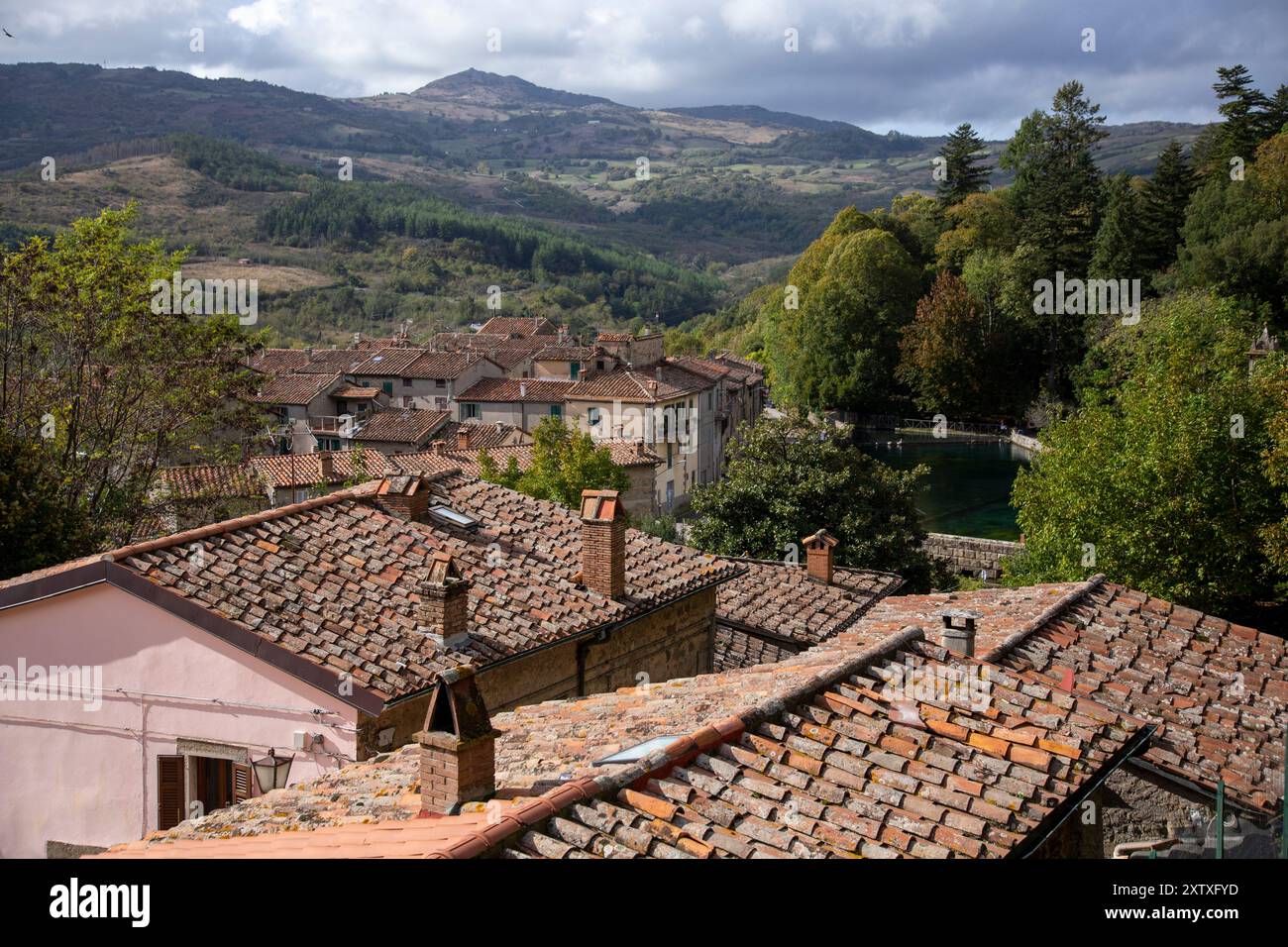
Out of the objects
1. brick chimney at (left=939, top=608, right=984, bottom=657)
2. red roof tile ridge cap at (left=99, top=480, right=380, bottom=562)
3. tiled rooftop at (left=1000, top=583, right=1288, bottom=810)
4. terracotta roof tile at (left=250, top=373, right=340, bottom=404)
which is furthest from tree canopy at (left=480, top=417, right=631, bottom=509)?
terracotta roof tile at (left=250, top=373, right=340, bottom=404)

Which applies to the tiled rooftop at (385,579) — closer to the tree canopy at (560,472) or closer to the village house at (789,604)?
the village house at (789,604)

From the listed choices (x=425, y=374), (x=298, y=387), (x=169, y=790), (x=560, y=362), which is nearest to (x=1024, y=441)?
(x=560, y=362)

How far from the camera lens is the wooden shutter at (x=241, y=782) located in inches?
422

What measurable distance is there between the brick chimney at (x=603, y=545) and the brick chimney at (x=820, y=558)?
829 cm

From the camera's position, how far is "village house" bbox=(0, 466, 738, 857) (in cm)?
1055

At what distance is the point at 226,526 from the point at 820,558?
1207 cm

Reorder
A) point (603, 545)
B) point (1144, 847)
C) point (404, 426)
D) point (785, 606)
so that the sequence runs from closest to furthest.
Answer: point (1144, 847)
point (603, 545)
point (785, 606)
point (404, 426)

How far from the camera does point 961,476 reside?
5641cm

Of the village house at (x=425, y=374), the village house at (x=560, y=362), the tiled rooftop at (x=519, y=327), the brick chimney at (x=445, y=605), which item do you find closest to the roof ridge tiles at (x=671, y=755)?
the brick chimney at (x=445, y=605)

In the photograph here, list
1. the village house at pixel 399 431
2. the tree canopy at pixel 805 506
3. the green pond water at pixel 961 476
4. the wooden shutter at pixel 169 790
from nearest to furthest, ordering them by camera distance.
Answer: the wooden shutter at pixel 169 790, the tree canopy at pixel 805 506, the green pond water at pixel 961 476, the village house at pixel 399 431

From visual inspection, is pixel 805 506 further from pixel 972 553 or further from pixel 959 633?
pixel 959 633

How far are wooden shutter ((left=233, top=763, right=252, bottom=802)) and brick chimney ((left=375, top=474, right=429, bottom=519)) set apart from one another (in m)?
3.95

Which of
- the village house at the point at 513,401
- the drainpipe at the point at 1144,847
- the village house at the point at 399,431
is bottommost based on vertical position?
the drainpipe at the point at 1144,847
